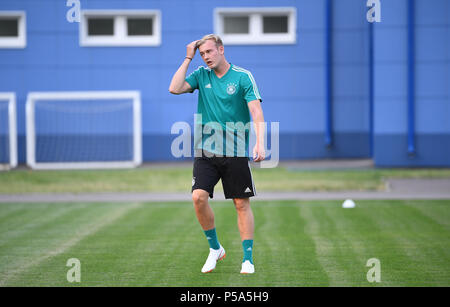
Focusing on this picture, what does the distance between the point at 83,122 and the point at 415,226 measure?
13398 mm

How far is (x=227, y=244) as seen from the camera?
27.8 ft

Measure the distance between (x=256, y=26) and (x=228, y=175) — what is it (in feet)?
49.5

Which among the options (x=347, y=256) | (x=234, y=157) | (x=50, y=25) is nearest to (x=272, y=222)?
(x=347, y=256)

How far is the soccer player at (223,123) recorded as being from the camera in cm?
Result: 655

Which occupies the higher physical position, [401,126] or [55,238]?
[401,126]

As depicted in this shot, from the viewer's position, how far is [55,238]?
9.04m

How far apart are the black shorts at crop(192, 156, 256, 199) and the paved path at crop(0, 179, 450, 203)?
6466mm

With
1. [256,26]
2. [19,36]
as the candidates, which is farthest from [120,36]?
[256,26]

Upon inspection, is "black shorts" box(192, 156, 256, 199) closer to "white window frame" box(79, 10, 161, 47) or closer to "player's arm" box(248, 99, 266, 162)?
"player's arm" box(248, 99, 266, 162)

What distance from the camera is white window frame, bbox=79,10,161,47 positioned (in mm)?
21062

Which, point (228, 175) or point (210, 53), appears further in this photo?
point (228, 175)

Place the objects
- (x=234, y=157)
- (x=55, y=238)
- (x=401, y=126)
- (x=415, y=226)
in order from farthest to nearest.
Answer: (x=401, y=126)
(x=415, y=226)
(x=55, y=238)
(x=234, y=157)

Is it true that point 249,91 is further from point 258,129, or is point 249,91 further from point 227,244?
point 227,244

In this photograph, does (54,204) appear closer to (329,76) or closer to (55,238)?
(55,238)
